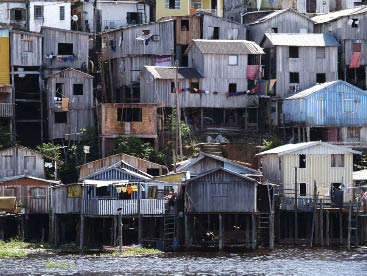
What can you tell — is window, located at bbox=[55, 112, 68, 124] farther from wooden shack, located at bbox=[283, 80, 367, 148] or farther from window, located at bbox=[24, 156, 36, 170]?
wooden shack, located at bbox=[283, 80, 367, 148]

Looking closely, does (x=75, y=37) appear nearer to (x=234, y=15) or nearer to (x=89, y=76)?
(x=89, y=76)

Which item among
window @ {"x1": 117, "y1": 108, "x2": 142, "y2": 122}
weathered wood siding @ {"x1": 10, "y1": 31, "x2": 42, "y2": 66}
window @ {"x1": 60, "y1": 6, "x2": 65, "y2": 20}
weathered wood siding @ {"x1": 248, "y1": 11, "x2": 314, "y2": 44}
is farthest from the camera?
window @ {"x1": 60, "y1": 6, "x2": 65, "y2": 20}

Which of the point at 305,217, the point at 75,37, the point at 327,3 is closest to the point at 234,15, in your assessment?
the point at 327,3

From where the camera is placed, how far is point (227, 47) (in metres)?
86.6

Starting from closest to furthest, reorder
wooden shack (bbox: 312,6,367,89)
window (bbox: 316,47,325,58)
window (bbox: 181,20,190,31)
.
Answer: window (bbox: 316,47,325,58)
wooden shack (bbox: 312,6,367,89)
window (bbox: 181,20,190,31)

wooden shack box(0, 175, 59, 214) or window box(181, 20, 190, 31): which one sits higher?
window box(181, 20, 190, 31)

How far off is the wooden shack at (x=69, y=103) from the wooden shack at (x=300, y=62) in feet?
47.9

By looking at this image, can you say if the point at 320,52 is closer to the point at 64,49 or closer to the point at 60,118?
the point at 64,49

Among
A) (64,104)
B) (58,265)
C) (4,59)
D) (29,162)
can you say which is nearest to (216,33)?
(64,104)

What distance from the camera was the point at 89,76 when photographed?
8425 cm

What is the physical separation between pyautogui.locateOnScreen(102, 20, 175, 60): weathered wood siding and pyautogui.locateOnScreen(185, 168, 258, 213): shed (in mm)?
22939

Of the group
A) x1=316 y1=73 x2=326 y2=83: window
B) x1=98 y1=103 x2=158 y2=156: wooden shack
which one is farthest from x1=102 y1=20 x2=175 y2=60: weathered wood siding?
x1=316 y1=73 x2=326 y2=83: window

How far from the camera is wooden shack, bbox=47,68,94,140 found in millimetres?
82750

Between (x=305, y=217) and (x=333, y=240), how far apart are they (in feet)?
8.70
